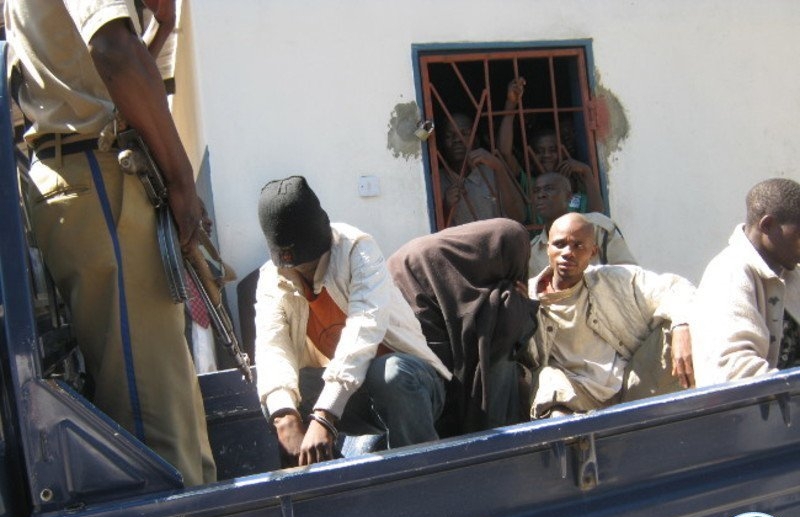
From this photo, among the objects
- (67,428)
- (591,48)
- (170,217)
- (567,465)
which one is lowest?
(567,465)

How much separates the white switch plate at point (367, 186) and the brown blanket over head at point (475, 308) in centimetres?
191

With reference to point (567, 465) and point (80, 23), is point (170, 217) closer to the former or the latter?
point (80, 23)

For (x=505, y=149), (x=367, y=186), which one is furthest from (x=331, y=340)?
(x=505, y=149)

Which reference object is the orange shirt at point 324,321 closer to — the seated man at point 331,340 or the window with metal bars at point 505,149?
the seated man at point 331,340

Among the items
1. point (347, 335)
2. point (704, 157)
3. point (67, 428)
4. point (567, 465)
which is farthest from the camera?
point (704, 157)

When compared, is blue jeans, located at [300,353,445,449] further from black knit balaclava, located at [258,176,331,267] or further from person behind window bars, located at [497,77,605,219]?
person behind window bars, located at [497,77,605,219]

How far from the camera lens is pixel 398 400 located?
2605 mm

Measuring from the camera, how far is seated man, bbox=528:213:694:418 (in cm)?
327

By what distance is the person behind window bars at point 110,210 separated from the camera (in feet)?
6.82

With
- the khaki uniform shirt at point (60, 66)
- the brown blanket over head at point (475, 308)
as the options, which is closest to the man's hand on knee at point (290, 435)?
the brown blanket over head at point (475, 308)

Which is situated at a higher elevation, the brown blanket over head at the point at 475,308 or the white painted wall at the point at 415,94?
the white painted wall at the point at 415,94

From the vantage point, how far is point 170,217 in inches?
86.4

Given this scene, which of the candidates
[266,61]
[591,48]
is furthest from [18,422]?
[591,48]

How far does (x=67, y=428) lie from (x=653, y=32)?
4945 millimetres
